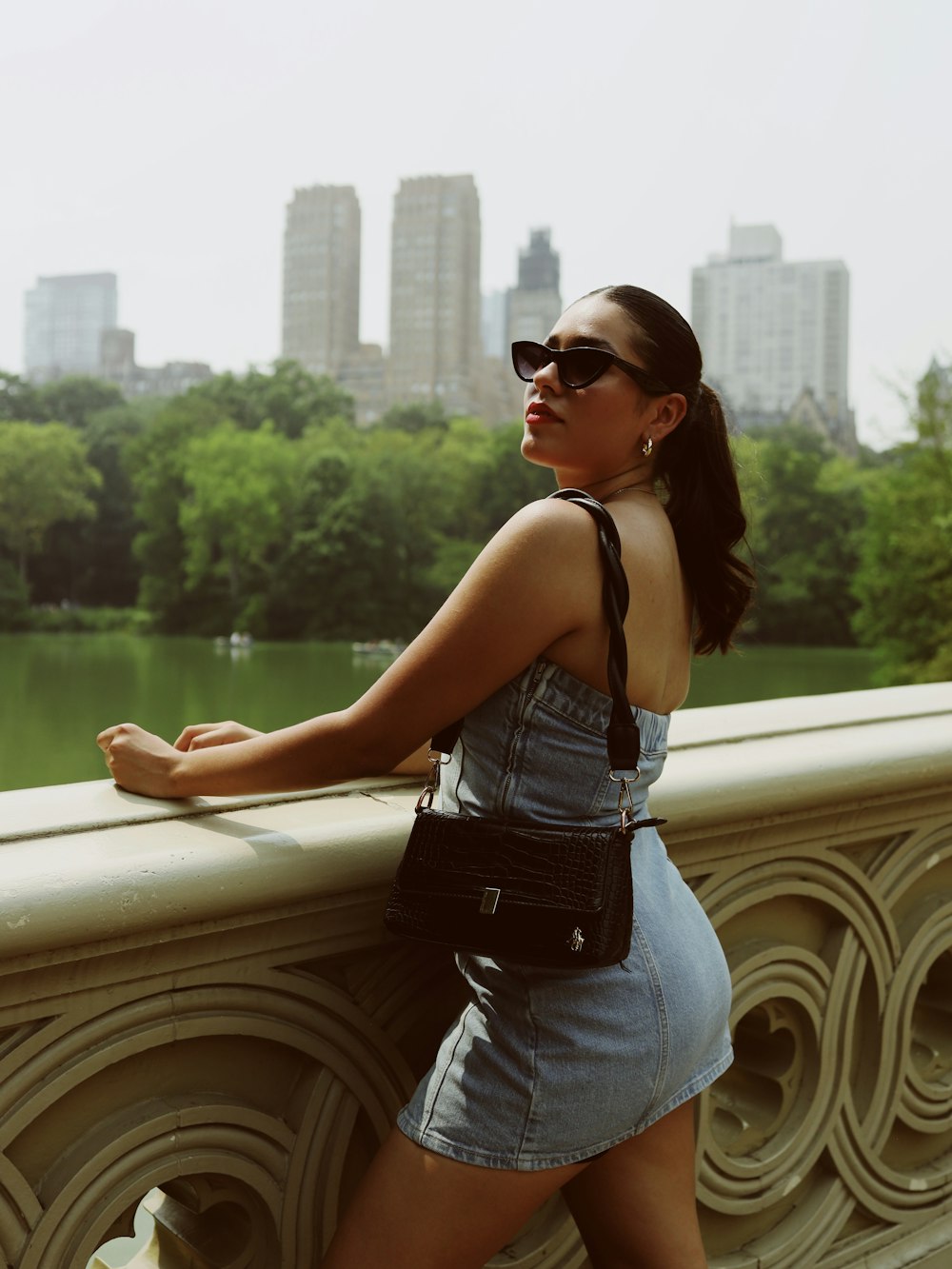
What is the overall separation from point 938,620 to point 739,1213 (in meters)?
38.1

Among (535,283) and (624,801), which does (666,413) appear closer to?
(624,801)

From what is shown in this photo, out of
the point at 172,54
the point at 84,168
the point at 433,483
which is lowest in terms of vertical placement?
the point at 433,483

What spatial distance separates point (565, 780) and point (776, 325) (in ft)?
410

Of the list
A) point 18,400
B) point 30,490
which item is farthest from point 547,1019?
point 18,400

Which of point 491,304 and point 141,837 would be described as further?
point 491,304

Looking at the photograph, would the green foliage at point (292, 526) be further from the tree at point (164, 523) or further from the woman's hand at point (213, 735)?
the woman's hand at point (213, 735)

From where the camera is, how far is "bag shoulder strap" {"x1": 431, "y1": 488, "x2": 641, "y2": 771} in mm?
1274

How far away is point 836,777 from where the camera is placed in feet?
6.01

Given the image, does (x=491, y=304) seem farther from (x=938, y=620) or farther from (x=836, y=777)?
(x=836, y=777)

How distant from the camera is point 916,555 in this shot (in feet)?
120

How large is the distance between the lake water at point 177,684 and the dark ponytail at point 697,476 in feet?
96.6

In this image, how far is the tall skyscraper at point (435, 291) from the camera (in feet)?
362

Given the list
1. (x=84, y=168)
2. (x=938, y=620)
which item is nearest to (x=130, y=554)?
(x=938, y=620)

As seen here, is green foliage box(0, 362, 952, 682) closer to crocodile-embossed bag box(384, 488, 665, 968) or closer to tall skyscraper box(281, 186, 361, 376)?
crocodile-embossed bag box(384, 488, 665, 968)
